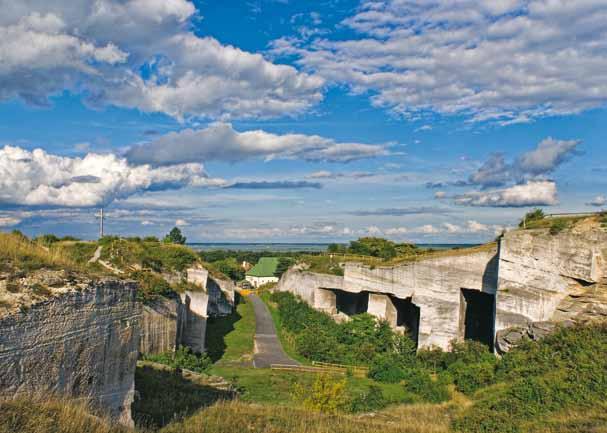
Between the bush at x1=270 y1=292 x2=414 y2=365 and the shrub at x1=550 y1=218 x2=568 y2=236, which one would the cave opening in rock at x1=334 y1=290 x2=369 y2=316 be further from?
the shrub at x1=550 y1=218 x2=568 y2=236

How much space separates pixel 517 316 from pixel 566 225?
451 cm

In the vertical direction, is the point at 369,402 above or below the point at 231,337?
above

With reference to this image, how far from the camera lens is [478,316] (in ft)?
88.9

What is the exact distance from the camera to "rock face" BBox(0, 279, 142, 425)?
7.25 metres

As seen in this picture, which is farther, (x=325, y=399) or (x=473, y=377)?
(x=473, y=377)

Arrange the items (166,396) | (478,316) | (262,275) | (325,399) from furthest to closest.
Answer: (262,275) < (478,316) < (166,396) < (325,399)

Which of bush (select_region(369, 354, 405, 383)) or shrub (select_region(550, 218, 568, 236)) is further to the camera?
bush (select_region(369, 354, 405, 383))

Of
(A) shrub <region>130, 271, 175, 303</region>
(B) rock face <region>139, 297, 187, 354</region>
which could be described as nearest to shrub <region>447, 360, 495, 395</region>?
(B) rock face <region>139, 297, 187, 354</region>

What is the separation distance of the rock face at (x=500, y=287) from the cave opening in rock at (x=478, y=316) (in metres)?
0.06

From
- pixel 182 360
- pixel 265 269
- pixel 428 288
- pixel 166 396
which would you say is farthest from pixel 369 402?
pixel 265 269

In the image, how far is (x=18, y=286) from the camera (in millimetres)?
7547

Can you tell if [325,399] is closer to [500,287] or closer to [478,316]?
[500,287]

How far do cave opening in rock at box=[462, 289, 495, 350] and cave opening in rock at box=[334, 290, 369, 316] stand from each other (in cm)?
916

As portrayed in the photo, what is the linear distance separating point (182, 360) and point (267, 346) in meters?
8.71
